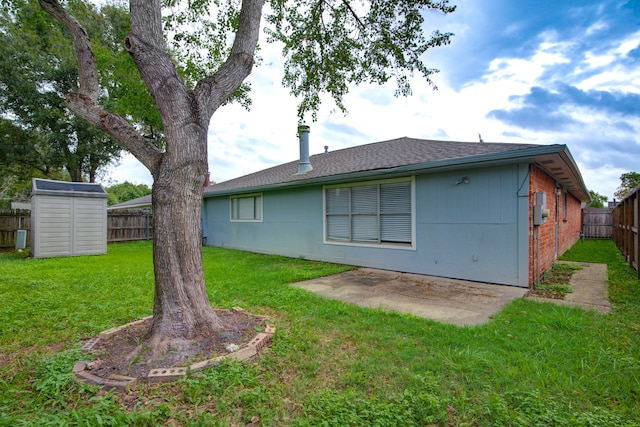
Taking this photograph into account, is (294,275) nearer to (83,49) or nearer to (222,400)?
(222,400)

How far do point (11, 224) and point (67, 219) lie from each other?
3.83 metres

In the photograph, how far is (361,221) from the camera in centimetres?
774

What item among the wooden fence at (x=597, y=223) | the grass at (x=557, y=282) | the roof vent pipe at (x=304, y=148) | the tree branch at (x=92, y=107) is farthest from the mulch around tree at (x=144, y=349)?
the wooden fence at (x=597, y=223)

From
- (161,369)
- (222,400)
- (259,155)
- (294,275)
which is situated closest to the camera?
(222,400)

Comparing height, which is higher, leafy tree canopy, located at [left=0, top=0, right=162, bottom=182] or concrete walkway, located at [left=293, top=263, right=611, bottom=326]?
leafy tree canopy, located at [left=0, top=0, right=162, bottom=182]

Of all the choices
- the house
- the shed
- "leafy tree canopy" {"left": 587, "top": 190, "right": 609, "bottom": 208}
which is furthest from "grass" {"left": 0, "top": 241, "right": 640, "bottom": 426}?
"leafy tree canopy" {"left": 587, "top": 190, "right": 609, "bottom": 208}

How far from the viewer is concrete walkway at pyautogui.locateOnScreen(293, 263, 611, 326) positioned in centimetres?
416

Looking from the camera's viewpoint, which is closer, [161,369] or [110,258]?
[161,369]

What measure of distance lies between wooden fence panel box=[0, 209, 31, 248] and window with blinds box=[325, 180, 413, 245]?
11613 millimetres

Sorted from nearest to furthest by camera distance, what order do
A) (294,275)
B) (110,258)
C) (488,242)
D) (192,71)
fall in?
(488,242)
(294,275)
(192,71)
(110,258)

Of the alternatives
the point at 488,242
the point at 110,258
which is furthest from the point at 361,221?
the point at 110,258

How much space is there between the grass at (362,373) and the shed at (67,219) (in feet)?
19.7

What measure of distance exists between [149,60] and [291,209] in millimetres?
6787

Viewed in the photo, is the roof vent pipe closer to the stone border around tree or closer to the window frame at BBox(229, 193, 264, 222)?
the window frame at BBox(229, 193, 264, 222)
